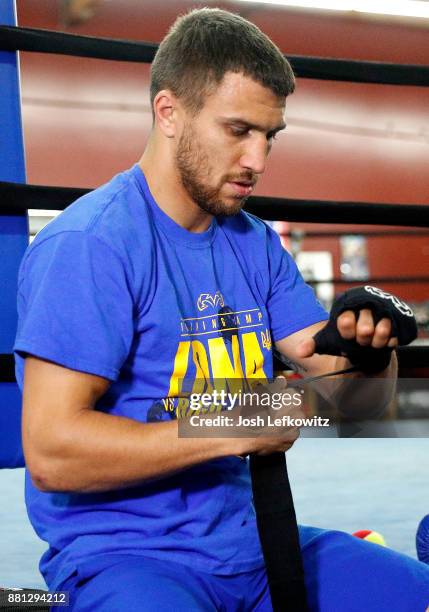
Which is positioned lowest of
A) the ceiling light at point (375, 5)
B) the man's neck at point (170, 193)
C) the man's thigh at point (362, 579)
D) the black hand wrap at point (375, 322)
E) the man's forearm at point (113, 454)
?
the man's thigh at point (362, 579)

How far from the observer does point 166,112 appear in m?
1.24

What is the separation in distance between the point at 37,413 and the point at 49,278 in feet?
0.55

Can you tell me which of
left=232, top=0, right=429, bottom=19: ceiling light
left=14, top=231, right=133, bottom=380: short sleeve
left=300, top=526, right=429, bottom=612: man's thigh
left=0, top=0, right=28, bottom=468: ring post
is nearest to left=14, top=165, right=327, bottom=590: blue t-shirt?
left=14, top=231, right=133, bottom=380: short sleeve

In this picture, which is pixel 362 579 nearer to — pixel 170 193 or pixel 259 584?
pixel 259 584

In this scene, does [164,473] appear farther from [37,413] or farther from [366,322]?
[366,322]

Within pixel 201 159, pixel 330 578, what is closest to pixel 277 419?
pixel 330 578

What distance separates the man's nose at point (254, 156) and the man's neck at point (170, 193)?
93 millimetres

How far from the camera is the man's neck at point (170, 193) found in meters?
1.23

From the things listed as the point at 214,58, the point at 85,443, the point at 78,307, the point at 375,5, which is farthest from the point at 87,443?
the point at 375,5

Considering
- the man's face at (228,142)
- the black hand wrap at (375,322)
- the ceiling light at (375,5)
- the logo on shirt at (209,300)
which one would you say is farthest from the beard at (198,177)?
the ceiling light at (375,5)

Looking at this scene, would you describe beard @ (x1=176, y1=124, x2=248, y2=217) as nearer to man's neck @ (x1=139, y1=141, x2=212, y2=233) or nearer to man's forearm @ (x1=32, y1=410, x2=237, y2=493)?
man's neck @ (x1=139, y1=141, x2=212, y2=233)

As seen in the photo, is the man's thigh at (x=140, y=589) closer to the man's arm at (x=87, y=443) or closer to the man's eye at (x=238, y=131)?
the man's arm at (x=87, y=443)

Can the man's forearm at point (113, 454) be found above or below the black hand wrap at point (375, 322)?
below

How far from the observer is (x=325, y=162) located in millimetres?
8281
